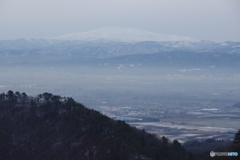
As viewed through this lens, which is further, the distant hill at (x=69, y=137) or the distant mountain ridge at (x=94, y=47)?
the distant mountain ridge at (x=94, y=47)

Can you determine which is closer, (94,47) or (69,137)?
(69,137)

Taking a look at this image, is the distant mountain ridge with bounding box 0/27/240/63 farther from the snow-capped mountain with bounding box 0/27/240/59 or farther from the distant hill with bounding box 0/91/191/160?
the distant hill with bounding box 0/91/191/160

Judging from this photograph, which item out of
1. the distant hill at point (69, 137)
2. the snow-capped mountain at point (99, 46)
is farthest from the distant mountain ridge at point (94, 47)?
the distant hill at point (69, 137)

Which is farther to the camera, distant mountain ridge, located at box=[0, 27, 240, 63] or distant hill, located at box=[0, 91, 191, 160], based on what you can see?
distant mountain ridge, located at box=[0, 27, 240, 63]

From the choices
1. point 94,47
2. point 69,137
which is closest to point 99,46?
point 94,47

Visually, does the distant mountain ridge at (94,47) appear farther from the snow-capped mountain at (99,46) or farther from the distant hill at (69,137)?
the distant hill at (69,137)

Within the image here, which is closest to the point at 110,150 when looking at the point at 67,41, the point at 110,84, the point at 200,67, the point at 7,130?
the point at 7,130

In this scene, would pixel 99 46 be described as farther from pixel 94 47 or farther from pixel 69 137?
pixel 69 137

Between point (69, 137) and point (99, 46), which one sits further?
point (99, 46)

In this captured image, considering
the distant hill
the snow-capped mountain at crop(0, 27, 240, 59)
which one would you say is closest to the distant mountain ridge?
the snow-capped mountain at crop(0, 27, 240, 59)
